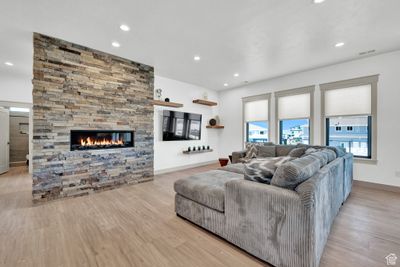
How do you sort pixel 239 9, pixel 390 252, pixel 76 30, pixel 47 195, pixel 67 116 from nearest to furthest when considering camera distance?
pixel 390 252, pixel 239 9, pixel 76 30, pixel 47 195, pixel 67 116

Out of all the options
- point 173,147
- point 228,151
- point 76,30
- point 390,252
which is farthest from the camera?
point 228,151

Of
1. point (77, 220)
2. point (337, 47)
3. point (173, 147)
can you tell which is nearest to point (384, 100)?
point (337, 47)

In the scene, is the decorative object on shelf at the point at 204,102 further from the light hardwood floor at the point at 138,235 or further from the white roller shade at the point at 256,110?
the light hardwood floor at the point at 138,235

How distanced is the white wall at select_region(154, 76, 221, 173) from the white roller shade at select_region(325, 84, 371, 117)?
3702 mm

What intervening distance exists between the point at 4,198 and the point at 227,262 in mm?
4180

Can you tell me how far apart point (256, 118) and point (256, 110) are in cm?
27

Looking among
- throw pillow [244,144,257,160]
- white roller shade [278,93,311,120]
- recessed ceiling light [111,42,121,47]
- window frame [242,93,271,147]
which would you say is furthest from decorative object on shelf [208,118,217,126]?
recessed ceiling light [111,42,121,47]

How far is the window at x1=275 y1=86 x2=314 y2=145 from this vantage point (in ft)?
15.3

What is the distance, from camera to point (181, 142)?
5594 millimetres

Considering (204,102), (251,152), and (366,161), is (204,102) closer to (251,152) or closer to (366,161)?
(251,152)

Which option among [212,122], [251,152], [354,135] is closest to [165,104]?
[212,122]

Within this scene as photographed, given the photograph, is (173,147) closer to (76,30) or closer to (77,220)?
(77,220)

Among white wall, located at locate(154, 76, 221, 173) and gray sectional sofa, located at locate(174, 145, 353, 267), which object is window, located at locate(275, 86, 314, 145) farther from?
gray sectional sofa, located at locate(174, 145, 353, 267)

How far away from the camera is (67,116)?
3.22 metres
